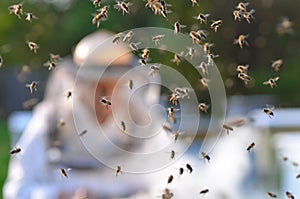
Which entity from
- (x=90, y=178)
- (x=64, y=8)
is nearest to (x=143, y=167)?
(x=90, y=178)

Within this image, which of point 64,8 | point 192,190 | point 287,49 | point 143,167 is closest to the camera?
point 192,190

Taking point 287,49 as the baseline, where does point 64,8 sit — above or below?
above

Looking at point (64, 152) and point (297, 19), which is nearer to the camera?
point (64, 152)

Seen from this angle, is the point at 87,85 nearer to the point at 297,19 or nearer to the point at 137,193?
the point at 137,193

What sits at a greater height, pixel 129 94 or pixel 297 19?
pixel 297 19

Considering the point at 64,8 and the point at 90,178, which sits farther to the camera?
the point at 64,8

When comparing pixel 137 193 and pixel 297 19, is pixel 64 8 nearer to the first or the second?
pixel 297 19

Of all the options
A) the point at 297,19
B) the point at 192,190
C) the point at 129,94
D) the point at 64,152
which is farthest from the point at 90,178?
the point at 297,19

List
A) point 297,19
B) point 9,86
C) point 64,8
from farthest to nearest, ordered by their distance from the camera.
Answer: point 9,86
point 64,8
point 297,19

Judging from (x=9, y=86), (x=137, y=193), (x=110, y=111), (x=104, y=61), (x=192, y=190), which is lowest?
(x=192, y=190)
